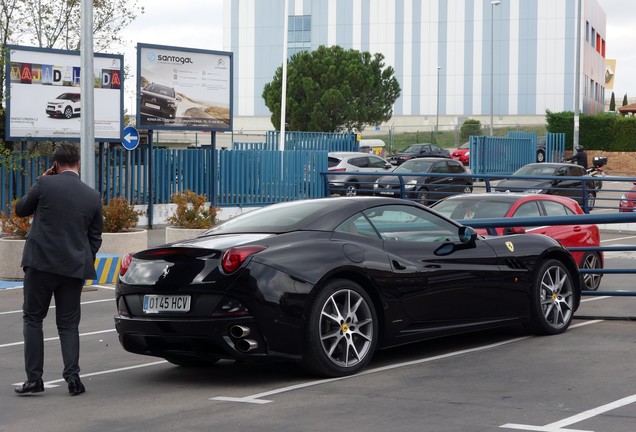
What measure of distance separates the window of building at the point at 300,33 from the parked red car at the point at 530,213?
7345cm

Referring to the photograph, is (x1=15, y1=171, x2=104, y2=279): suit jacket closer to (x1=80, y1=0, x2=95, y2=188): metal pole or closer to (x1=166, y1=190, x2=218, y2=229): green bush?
(x1=80, y1=0, x2=95, y2=188): metal pole

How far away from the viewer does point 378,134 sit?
82188 millimetres

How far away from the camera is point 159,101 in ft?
87.5

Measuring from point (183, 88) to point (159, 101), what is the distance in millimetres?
821

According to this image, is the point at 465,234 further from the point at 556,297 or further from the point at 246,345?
the point at 246,345

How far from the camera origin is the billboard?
22297 millimetres

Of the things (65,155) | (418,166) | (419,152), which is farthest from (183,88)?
(419,152)

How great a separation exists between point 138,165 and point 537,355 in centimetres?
1889

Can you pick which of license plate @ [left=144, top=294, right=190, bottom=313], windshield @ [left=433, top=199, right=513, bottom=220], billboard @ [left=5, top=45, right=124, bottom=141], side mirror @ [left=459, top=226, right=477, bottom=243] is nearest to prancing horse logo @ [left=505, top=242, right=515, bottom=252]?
side mirror @ [left=459, top=226, right=477, bottom=243]

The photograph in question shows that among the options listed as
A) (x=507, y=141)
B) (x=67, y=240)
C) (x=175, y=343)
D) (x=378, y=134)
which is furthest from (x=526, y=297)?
(x=378, y=134)

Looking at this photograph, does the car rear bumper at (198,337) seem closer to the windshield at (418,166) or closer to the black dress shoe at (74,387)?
the black dress shoe at (74,387)

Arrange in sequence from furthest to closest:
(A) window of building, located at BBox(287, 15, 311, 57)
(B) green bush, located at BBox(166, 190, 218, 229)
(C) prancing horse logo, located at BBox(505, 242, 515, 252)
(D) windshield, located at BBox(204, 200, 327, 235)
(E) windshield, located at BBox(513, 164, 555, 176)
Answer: (A) window of building, located at BBox(287, 15, 311, 57)
(E) windshield, located at BBox(513, 164, 555, 176)
(B) green bush, located at BBox(166, 190, 218, 229)
(C) prancing horse logo, located at BBox(505, 242, 515, 252)
(D) windshield, located at BBox(204, 200, 327, 235)

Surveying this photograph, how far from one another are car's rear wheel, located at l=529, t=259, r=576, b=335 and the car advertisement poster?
56.2 ft

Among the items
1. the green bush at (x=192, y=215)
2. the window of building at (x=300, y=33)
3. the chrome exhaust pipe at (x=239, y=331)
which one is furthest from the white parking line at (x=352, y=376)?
the window of building at (x=300, y=33)
